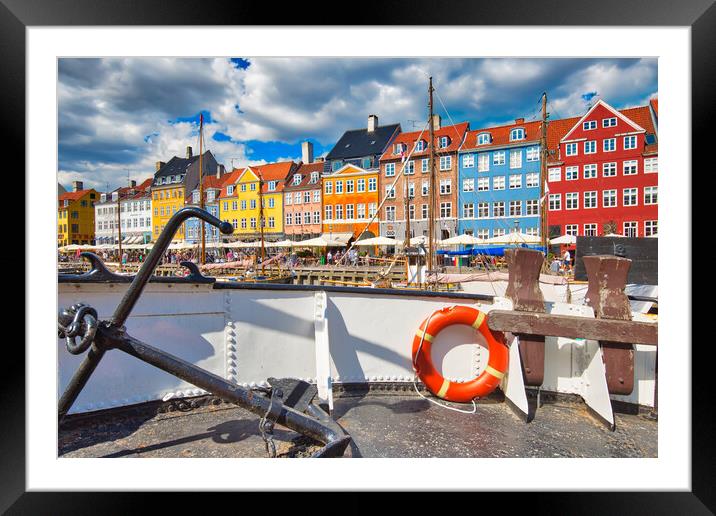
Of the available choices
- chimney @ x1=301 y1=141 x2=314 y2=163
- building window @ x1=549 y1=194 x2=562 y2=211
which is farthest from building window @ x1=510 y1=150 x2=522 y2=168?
chimney @ x1=301 y1=141 x2=314 y2=163

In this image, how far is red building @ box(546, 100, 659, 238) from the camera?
1941cm

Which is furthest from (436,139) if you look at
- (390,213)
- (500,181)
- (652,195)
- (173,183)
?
(173,183)

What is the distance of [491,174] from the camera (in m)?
29.8

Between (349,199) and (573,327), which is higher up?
(349,199)

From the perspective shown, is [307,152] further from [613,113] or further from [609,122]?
[613,113]

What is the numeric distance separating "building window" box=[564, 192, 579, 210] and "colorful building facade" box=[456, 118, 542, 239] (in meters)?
4.32

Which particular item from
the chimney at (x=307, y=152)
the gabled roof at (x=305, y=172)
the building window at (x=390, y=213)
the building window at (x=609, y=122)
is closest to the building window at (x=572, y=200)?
the building window at (x=609, y=122)

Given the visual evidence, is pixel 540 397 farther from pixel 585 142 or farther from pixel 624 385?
pixel 585 142

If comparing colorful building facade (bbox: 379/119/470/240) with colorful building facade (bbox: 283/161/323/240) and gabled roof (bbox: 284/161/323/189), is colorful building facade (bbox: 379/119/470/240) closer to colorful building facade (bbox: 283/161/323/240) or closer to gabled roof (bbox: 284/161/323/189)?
colorful building facade (bbox: 283/161/323/240)

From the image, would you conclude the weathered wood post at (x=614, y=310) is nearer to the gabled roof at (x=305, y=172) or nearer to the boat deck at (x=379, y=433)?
the boat deck at (x=379, y=433)

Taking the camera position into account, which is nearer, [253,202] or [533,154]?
[533,154]

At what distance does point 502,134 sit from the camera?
3016cm
